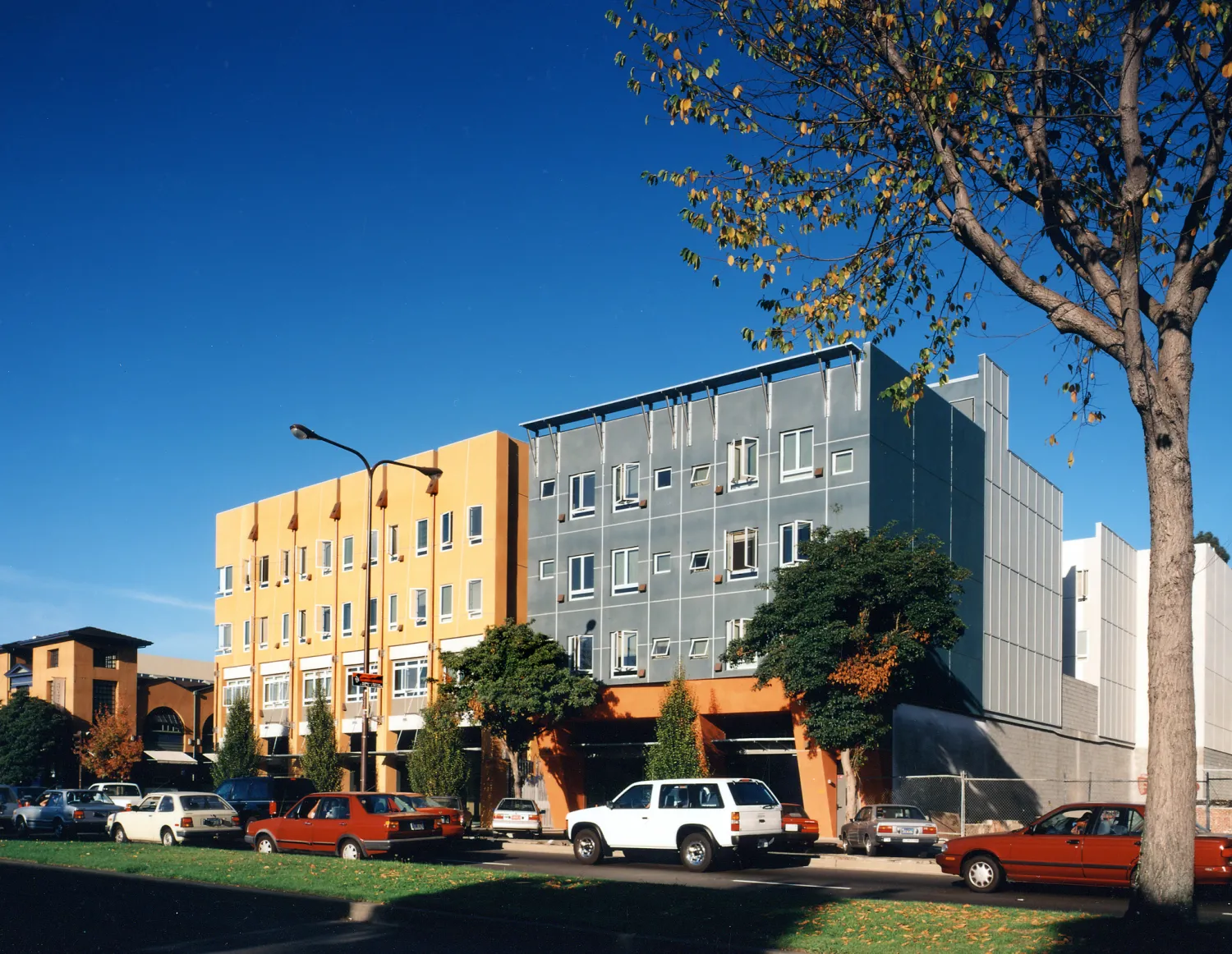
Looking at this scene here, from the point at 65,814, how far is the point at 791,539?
2347 centimetres

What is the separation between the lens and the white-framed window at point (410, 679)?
51469mm

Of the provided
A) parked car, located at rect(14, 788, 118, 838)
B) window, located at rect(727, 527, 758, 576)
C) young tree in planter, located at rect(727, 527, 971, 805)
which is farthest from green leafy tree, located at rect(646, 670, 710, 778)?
parked car, located at rect(14, 788, 118, 838)

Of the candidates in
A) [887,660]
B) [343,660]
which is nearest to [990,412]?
[887,660]

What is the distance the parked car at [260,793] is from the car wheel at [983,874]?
20649 millimetres

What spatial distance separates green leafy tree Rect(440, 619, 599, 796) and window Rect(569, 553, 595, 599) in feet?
13.1

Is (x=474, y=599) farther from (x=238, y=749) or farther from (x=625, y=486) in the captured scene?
(x=238, y=749)

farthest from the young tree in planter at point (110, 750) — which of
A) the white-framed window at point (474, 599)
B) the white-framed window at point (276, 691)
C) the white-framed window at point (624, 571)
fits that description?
the white-framed window at point (624, 571)

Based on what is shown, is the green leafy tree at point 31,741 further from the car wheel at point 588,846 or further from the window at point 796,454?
the car wheel at point 588,846

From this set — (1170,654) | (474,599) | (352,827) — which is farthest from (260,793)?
(1170,654)

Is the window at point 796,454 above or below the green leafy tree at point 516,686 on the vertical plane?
above

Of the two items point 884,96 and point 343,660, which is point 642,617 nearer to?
point 343,660

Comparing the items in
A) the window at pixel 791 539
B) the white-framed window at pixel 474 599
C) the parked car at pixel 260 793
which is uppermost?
the window at pixel 791 539

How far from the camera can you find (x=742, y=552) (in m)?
42.8

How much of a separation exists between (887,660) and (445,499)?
2295 centimetres
